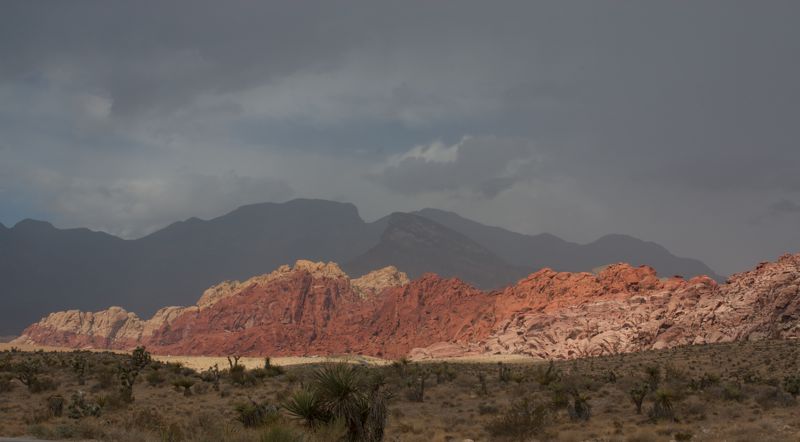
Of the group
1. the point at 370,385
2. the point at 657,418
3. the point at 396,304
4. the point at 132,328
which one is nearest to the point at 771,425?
the point at 657,418

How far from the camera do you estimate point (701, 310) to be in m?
66.2

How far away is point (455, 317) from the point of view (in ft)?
319

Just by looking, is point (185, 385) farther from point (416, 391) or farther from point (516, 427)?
point (516, 427)

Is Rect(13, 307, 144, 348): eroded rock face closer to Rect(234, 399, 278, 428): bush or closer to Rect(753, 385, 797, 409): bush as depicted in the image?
Rect(234, 399, 278, 428): bush

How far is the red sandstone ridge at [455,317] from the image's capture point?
6456 cm

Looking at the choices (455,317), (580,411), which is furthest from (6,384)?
(455,317)

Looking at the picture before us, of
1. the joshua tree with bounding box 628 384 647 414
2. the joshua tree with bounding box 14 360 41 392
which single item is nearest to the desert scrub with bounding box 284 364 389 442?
the joshua tree with bounding box 628 384 647 414

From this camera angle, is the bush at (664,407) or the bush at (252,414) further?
the bush at (664,407)

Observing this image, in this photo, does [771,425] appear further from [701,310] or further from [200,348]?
[200,348]

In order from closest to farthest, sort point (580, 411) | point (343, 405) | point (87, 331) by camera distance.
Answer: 1. point (343, 405)
2. point (580, 411)
3. point (87, 331)

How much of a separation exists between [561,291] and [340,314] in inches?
1940

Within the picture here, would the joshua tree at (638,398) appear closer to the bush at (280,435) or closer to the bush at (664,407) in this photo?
the bush at (664,407)

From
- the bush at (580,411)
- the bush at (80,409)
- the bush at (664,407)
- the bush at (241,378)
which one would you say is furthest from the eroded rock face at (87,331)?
the bush at (664,407)

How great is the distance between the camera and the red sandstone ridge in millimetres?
64562
